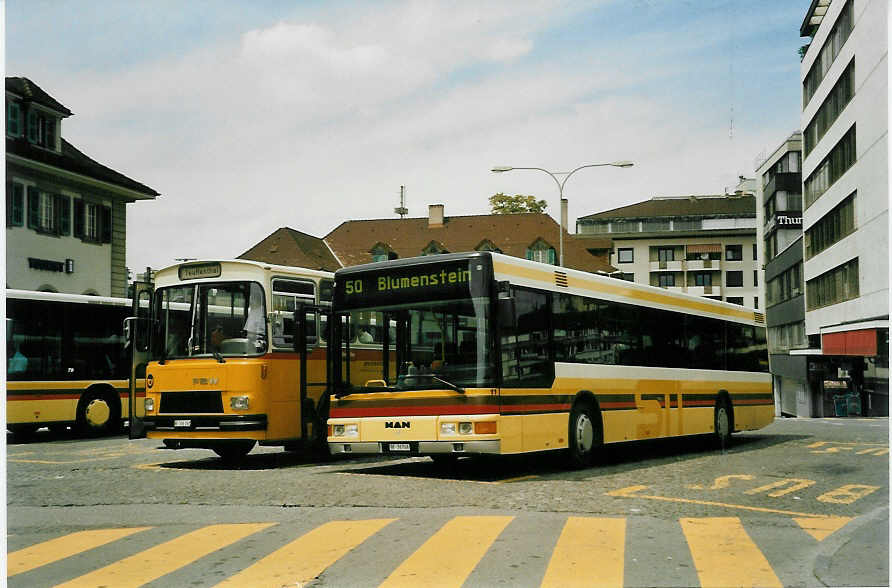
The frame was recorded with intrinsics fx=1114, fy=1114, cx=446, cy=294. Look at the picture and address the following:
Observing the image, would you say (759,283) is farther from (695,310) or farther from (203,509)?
(203,509)

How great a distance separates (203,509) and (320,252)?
14.0 feet

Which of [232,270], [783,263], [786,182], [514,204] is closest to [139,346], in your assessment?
[232,270]

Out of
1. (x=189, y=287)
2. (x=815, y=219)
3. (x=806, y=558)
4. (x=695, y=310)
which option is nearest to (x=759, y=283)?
(x=815, y=219)

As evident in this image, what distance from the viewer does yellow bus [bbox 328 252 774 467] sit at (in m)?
12.8

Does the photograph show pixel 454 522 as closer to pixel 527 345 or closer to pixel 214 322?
pixel 527 345

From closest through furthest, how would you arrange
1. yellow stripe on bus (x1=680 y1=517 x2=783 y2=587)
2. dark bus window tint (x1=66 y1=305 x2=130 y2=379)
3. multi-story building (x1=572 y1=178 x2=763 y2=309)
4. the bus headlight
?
1. yellow stripe on bus (x1=680 y1=517 x2=783 y2=587)
2. the bus headlight
3. multi-story building (x1=572 y1=178 x2=763 y2=309)
4. dark bus window tint (x1=66 y1=305 x2=130 y2=379)

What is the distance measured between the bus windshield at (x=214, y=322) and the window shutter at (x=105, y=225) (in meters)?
2.05

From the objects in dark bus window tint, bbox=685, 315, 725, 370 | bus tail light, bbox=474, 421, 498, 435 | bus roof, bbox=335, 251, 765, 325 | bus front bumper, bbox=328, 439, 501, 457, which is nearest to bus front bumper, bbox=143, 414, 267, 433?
bus front bumper, bbox=328, 439, 501, 457

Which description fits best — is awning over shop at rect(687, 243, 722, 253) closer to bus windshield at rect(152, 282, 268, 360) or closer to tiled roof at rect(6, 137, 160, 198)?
bus windshield at rect(152, 282, 268, 360)

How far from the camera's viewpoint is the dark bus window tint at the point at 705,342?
57.5ft

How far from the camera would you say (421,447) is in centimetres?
1306

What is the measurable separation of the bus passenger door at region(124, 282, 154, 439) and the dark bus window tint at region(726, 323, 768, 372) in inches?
380

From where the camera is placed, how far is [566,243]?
1667cm

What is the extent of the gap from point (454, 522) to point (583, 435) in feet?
17.9
